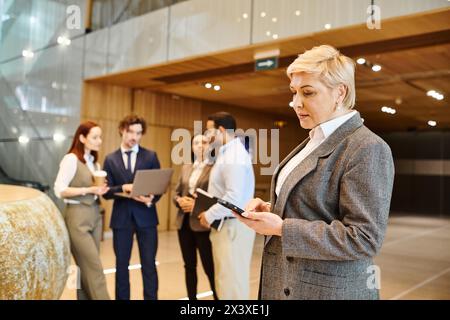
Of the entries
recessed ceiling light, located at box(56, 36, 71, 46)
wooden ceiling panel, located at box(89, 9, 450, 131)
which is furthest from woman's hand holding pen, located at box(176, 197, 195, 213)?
recessed ceiling light, located at box(56, 36, 71, 46)

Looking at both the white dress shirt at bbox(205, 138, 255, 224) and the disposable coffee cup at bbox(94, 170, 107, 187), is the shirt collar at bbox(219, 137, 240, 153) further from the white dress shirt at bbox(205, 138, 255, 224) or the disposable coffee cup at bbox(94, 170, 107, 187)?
the disposable coffee cup at bbox(94, 170, 107, 187)

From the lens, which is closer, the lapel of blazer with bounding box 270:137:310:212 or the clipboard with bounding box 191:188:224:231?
the lapel of blazer with bounding box 270:137:310:212

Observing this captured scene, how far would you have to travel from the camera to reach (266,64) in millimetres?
5223

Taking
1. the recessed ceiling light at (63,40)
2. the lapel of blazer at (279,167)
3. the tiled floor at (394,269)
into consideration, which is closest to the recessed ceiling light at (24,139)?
the recessed ceiling light at (63,40)

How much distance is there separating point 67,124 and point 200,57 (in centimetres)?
316

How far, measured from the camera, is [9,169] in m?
7.84

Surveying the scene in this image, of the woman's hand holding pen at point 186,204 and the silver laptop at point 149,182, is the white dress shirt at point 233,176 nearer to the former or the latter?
the woman's hand holding pen at point 186,204

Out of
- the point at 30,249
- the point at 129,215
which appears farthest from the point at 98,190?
the point at 30,249

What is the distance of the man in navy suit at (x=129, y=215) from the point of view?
10.8 feet

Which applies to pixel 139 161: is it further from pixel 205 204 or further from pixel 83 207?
pixel 205 204

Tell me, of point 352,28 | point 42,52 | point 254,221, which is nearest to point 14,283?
point 254,221

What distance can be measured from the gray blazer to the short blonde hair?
118 mm

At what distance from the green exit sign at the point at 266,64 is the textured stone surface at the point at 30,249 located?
318 centimetres

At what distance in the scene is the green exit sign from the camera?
202 inches
